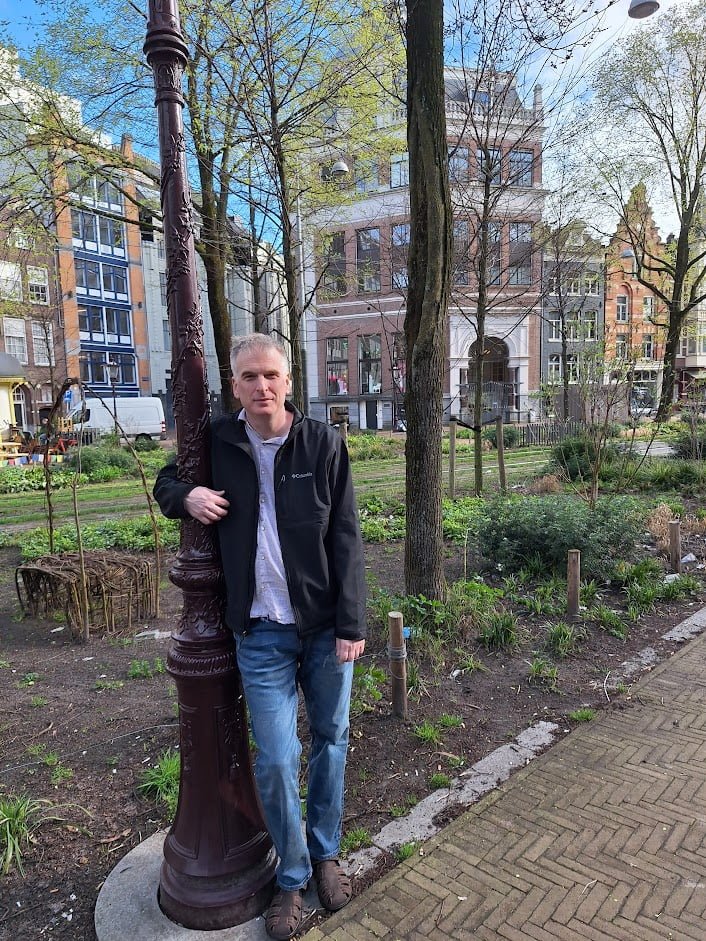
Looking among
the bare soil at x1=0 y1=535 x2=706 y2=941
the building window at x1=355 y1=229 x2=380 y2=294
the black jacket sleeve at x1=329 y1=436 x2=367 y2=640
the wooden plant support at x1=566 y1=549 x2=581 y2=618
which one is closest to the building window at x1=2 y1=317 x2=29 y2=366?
the building window at x1=355 y1=229 x2=380 y2=294

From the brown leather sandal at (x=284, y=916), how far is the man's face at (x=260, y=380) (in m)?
1.81

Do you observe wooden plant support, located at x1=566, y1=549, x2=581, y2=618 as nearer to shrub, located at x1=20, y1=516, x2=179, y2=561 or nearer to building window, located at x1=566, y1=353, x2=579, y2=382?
shrub, located at x1=20, y1=516, x2=179, y2=561

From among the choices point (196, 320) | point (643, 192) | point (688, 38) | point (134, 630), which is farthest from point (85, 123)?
point (643, 192)

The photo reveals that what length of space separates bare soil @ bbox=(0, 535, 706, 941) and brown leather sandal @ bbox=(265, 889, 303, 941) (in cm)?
50

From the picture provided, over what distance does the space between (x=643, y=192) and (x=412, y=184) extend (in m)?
22.6

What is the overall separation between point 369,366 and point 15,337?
71.8ft

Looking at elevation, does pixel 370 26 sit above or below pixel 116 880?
above

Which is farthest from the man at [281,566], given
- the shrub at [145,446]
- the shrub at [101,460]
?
the shrub at [145,446]

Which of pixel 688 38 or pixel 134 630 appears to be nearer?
pixel 134 630

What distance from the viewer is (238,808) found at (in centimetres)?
246

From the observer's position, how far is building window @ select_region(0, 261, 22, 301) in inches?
1038

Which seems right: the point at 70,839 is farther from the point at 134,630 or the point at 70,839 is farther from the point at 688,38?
the point at 688,38

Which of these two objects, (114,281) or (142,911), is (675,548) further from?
(114,281)

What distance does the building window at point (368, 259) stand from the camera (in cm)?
1641
